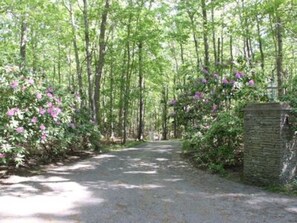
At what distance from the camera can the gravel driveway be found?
5.45 metres

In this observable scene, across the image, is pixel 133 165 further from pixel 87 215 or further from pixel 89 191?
pixel 87 215

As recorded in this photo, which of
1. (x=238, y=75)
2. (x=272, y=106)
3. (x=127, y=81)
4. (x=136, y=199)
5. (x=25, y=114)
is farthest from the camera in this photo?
(x=127, y=81)

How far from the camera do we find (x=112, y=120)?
2572 cm

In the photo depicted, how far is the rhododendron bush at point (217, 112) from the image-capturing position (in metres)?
9.69

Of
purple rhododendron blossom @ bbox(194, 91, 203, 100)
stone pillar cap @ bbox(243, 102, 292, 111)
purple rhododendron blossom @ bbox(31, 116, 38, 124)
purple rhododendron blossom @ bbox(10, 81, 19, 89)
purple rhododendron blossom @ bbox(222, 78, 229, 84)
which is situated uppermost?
purple rhododendron blossom @ bbox(222, 78, 229, 84)

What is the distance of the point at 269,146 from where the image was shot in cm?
779

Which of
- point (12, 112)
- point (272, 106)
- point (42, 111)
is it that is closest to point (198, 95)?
point (272, 106)

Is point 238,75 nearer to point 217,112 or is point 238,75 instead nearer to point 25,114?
point 217,112

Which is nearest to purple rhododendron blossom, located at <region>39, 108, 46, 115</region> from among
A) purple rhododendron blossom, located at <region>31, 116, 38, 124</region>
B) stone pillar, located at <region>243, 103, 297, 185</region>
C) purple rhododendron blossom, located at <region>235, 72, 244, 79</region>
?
purple rhododendron blossom, located at <region>31, 116, 38, 124</region>

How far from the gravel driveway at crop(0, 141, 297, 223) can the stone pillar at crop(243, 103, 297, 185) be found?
1.69ft

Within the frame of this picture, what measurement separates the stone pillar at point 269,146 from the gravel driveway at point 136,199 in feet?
1.69

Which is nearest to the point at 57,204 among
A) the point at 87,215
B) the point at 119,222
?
the point at 87,215

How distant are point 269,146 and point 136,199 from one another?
3417 millimetres

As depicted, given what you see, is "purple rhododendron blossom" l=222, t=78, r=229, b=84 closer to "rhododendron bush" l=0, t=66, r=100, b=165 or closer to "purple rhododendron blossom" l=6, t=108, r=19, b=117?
"rhododendron bush" l=0, t=66, r=100, b=165
